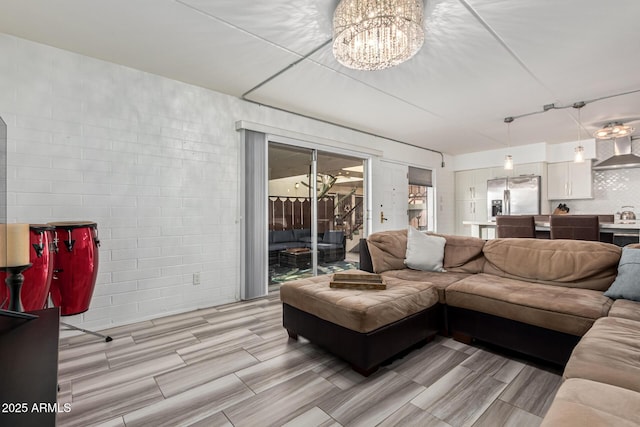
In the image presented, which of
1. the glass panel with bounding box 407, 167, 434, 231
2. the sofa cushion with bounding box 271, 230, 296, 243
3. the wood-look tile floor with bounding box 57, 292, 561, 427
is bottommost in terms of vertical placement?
the wood-look tile floor with bounding box 57, 292, 561, 427

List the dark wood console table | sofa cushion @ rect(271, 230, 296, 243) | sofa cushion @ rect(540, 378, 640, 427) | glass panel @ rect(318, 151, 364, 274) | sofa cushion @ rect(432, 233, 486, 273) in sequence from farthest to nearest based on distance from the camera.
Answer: glass panel @ rect(318, 151, 364, 274) → sofa cushion @ rect(271, 230, 296, 243) → sofa cushion @ rect(432, 233, 486, 273) → sofa cushion @ rect(540, 378, 640, 427) → the dark wood console table

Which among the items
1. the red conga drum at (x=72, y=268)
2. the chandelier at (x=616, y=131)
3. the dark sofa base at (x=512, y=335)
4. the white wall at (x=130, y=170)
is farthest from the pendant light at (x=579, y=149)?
the red conga drum at (x=72, y=268)

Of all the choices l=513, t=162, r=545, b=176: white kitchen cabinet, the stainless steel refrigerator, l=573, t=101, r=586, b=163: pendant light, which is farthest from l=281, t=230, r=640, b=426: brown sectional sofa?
l=513, t=162, r=545, b=176: white kitchen cabinet

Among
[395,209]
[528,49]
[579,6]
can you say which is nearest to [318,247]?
[395,209]

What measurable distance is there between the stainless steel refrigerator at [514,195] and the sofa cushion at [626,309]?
4.50 metres

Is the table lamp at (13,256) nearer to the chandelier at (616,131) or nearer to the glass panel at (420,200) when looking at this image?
the glass panel at (420,200)

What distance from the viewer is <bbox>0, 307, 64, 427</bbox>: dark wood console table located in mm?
593

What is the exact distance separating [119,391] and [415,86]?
3799 millimetres

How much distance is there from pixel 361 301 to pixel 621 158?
21.3 ft

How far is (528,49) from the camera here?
2645 mm

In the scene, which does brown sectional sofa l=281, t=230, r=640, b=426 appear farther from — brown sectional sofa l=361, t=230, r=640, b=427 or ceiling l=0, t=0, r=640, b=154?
ceiling l=0, t=0, r=640, b=154

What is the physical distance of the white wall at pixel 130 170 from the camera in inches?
98.0

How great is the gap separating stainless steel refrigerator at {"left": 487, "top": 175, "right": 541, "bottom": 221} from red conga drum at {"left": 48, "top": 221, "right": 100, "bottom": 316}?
6.68 metres

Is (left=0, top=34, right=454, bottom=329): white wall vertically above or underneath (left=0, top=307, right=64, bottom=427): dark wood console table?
above
